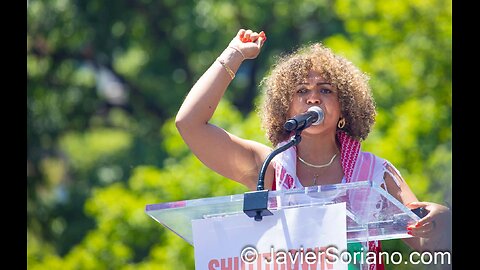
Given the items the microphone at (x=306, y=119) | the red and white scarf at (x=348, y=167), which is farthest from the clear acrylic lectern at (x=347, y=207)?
the red and white scarf at (x=348, y=167)

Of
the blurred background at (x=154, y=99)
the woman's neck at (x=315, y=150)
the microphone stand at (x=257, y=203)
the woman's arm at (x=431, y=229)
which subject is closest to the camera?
the microphone stand at (x=257, y=203)

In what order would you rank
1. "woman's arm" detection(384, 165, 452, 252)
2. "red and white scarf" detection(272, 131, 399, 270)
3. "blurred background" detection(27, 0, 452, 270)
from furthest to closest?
"blurred background" detection(27, 0, 452, 270) < "red and white scarf" detection(272, 131, 399, 270) < "woman's arm" detection(384, 165, 452, 252)

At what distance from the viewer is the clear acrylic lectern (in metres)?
3.91

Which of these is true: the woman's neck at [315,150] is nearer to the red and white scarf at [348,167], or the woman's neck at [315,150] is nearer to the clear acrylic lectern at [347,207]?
the red and white scarf at [348,167]

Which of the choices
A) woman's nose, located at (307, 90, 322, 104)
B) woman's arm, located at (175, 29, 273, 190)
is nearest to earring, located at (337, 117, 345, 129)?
woman's nose, located at (307, 90, 322, 104)

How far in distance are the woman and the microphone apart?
0.19 meters

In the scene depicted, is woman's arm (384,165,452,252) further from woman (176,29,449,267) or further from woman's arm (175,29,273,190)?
woman's arm (175,29,273,190)

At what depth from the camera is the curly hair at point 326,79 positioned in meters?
4.54

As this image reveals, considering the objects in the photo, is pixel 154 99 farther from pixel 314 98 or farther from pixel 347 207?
pixel 347 207

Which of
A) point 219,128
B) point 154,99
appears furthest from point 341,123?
point 154,99

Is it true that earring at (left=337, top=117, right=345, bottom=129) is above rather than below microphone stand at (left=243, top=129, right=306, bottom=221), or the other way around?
above

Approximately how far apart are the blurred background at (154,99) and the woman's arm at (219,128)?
15.6 ft

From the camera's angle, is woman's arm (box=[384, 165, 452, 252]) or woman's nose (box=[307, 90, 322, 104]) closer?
woman's arm (box=[384, 165, 452, 252])
